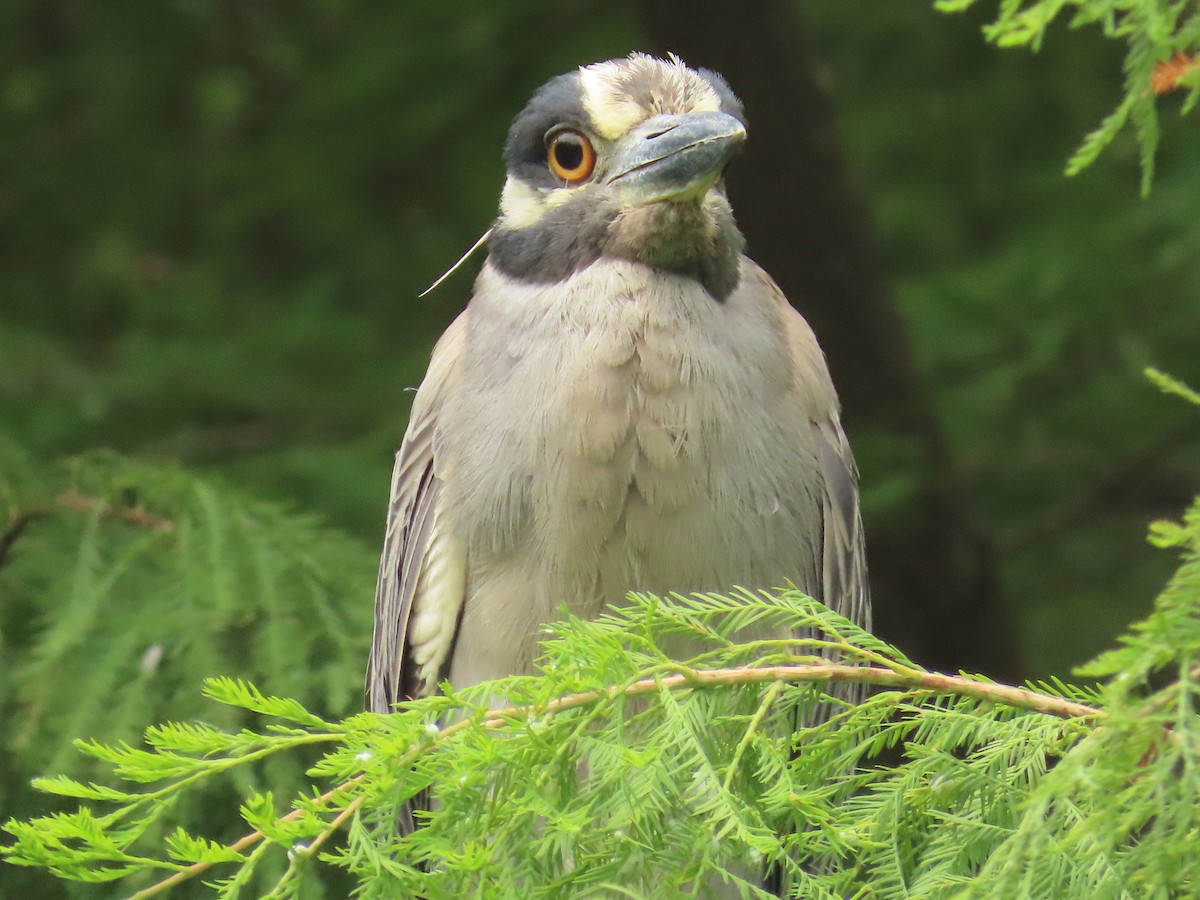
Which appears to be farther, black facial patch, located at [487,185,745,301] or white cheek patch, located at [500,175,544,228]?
white cheek patch, located at [500,175,544,228]

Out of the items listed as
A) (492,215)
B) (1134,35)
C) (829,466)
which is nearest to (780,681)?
(1134,35)

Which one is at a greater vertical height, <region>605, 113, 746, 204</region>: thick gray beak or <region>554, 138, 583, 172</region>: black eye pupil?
<region>554, 138, 583, 172</region>: black eye pupil

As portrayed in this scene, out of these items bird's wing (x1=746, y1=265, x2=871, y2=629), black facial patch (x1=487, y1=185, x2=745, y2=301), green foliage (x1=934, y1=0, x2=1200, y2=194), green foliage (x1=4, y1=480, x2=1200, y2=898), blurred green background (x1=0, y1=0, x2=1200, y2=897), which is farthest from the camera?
blurred green background (x1=0, y1=0, x2=1200, y2=897)

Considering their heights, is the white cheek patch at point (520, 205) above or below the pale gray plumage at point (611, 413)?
above

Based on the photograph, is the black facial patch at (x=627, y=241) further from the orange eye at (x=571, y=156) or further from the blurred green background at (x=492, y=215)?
the blurred green background at (x=492, y=215)

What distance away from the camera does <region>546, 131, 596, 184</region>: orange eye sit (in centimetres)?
286

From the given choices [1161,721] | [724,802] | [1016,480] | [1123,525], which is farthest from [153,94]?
[1161,721]

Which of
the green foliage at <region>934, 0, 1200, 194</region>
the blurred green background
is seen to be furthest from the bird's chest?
the blurred green background

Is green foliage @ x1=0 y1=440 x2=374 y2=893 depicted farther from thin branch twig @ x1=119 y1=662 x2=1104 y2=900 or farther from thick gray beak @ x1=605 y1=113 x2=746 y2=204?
thick gray beak @ x1=605 y1=113 x2=746 y2=204

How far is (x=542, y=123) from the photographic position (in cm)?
293

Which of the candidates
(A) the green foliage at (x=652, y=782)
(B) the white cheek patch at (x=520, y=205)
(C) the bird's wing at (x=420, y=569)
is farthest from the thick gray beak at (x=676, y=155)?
(A) the green foliage at (x=652, y=782)

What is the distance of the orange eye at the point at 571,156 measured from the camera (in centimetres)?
286

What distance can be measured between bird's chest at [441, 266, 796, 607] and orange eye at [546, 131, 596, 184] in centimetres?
24

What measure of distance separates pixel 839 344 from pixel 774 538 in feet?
6.09
